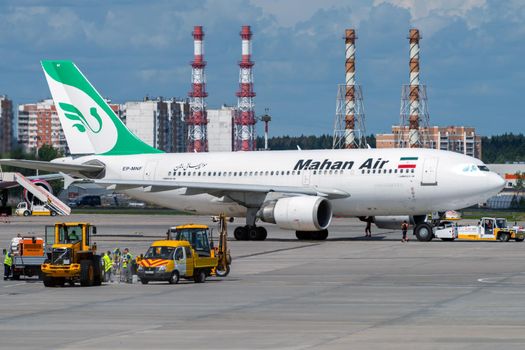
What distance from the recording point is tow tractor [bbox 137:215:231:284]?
37594 mm

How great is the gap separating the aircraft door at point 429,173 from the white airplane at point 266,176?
5 centimetres

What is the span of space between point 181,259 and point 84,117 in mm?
33929

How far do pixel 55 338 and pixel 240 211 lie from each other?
135 feet

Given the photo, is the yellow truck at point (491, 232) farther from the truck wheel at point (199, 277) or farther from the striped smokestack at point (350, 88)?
the striped smokestack at point (350, 88)

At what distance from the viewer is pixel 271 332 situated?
25.1 metres

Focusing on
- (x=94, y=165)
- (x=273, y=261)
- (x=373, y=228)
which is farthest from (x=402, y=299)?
(x=373, y=228)

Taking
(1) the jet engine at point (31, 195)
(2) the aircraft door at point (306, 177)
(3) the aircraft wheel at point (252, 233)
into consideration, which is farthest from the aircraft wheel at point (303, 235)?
(1) the jet engine at point (31, 195)

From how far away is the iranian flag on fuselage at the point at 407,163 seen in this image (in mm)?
59469

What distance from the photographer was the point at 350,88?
161m

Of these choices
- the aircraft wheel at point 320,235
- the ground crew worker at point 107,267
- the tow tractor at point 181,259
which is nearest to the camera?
the tow tractor at point 181,259

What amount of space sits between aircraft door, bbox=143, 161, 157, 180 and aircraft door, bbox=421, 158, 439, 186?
17086mm

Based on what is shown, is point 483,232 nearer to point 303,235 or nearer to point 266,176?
point 303,235

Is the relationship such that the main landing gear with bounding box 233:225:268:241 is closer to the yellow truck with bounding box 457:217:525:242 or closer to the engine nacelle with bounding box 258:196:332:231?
the engine nacelle with bounding box 258:196:332:231

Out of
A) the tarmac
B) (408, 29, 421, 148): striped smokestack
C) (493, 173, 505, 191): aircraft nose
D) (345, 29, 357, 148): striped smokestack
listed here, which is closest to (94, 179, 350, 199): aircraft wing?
(493, 173, 505, 191): aircraft nose
